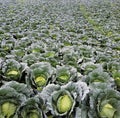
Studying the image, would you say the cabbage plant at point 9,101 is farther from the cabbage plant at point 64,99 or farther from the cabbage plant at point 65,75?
the cabbage plant at point 65,75

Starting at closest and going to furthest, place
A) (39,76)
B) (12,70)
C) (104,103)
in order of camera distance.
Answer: (104,103)
(39,76)
(12,70)

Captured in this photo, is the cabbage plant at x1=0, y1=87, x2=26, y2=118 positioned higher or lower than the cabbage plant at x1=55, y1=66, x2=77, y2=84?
higher

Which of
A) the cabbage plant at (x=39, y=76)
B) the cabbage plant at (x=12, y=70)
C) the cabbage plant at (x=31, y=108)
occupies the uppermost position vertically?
the cabbage plant at (x=31, y=108)

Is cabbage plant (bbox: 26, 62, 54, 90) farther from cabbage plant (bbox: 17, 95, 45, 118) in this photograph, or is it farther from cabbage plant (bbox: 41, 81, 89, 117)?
cabbage plant (bbox: 17, 95, 45, 118)

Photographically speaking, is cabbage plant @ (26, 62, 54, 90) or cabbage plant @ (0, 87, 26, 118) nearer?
cabbage plant @ (0, 87, 26, 118)

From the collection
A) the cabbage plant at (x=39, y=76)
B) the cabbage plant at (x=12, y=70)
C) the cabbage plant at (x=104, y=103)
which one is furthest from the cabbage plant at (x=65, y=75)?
the cabbage plant at (x=104, y=103)

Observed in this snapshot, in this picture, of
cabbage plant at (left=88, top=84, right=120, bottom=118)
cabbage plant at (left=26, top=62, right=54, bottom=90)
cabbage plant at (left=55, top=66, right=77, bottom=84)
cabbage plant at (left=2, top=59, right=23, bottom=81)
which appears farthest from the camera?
cabbage plant at (left=2, top=59, right=23, bottom=81)

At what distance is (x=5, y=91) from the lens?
7.52 ft

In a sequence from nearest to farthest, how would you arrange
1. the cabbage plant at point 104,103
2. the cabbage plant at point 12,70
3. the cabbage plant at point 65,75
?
the cabbage plant at point 104,103 → the cabbage plant at point 65,75 → the cabbage plant at point 12,70

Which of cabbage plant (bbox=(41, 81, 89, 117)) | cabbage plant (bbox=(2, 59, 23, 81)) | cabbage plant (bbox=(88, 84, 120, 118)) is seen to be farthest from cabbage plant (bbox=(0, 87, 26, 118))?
cabbage plant (bbox=(2, 59, 23, 81))

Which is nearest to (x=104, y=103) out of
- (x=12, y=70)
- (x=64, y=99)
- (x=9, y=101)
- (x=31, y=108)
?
(x=64, y=99)

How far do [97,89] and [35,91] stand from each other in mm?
739

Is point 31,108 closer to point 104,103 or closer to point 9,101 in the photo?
point 9,101

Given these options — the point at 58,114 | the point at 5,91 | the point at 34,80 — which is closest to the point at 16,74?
the point at 34,80
